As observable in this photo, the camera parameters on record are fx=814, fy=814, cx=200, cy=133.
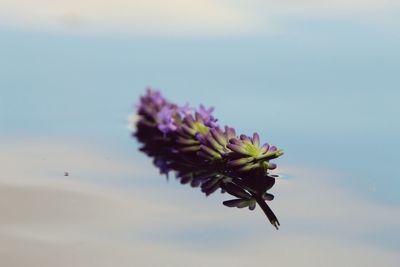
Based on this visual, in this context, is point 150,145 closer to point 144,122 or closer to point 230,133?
point 144,122

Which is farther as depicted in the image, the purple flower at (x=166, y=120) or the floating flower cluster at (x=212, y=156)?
the purple flower at (x=166, y=120)

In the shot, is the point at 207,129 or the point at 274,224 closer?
the point at 274,224

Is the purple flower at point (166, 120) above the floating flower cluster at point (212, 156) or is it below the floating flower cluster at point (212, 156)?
above

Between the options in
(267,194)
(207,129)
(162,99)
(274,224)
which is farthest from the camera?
(162,99)

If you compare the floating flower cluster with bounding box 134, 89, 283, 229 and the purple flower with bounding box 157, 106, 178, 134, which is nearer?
the floating flower cluster with bounding box 134, 89, 283, 229

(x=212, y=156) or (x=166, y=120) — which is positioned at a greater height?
(x=166, y=120)

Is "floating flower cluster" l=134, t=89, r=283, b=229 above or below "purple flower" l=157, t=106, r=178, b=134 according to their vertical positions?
below

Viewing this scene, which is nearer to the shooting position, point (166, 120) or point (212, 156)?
point (212, 156)

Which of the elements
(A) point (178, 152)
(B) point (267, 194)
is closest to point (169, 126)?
(A) point (178, 152)
